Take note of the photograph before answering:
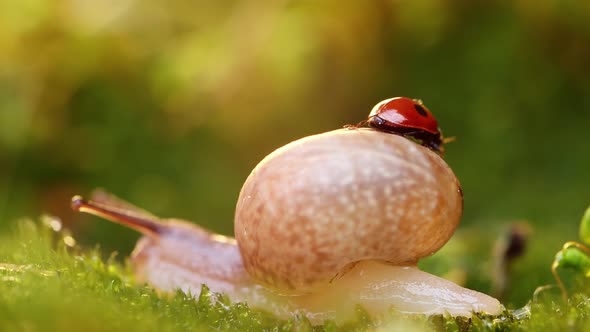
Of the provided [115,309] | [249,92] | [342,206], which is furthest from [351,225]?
[249,92]

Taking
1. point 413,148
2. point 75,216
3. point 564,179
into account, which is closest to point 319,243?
point 413,148

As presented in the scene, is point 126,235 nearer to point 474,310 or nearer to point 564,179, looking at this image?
point 564,179

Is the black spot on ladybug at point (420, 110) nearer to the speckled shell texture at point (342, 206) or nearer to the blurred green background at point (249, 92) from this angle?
the speckled shell texture at point (342, 206)

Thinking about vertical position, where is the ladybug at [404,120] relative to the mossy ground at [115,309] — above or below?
above

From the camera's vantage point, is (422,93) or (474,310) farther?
(422,93)

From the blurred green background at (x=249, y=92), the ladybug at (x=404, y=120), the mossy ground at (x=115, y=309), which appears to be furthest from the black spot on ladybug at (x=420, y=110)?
the blurred green background at (x=249, y=92)

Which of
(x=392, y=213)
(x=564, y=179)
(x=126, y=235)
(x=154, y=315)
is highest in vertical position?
(x=392, y=213)
